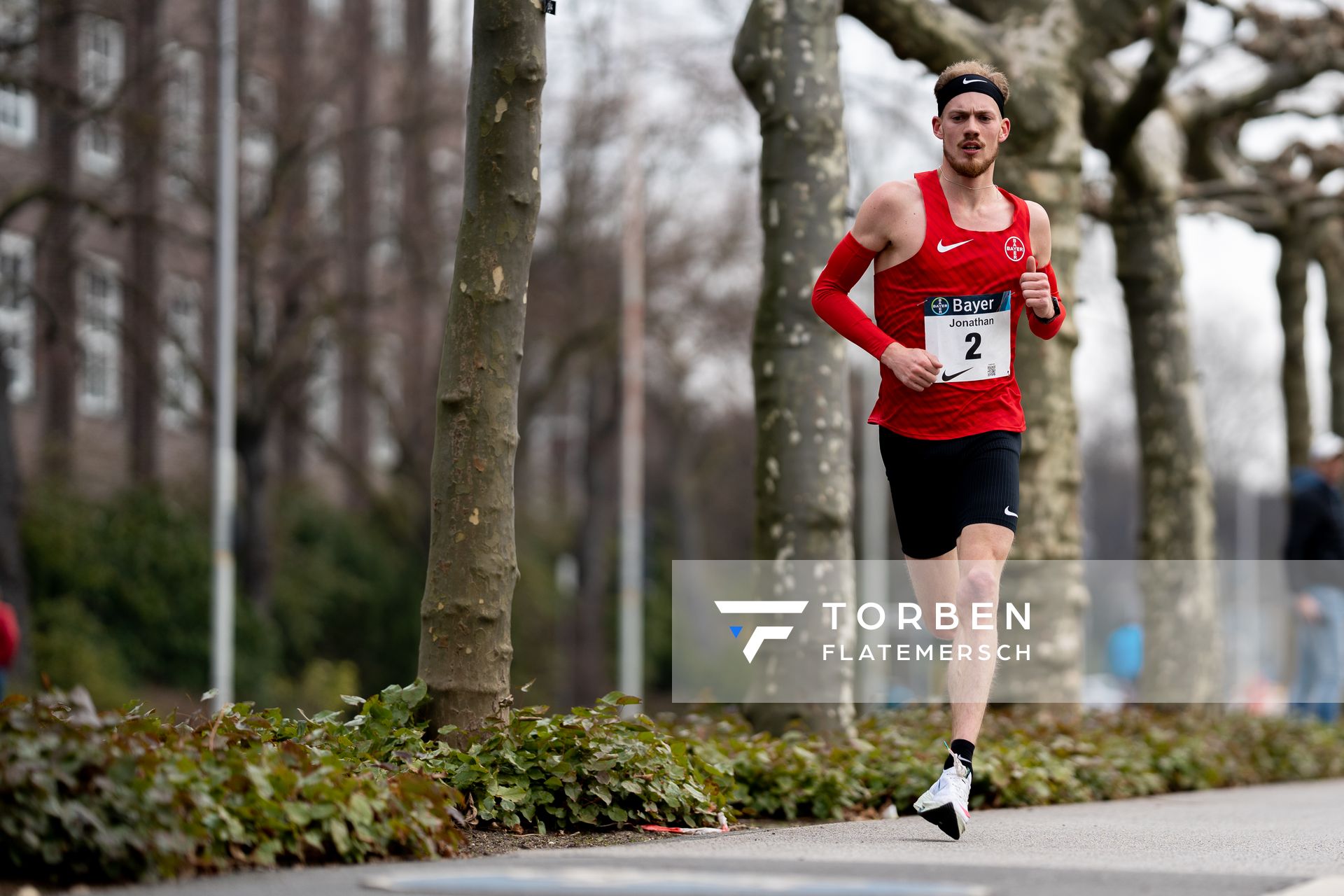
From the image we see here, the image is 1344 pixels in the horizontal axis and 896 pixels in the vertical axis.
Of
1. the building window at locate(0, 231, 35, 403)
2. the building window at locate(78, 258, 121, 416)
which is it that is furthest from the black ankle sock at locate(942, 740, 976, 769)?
the building window at locate(78, 258, 121, 416)

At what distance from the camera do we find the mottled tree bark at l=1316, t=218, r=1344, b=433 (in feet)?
65.4

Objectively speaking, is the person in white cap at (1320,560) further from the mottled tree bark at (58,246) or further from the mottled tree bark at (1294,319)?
the mottled tree bark at (58,246)

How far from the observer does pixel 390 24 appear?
125 ft

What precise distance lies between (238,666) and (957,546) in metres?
23.1

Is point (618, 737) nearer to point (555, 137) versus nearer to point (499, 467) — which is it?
point (499, 467)

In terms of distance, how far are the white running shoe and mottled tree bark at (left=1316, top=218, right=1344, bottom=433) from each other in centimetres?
1488

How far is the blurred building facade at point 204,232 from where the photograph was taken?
84.2ft

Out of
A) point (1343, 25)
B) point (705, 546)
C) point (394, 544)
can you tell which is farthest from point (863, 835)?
point (705, 546)

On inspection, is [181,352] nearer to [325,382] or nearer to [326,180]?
[326,180]

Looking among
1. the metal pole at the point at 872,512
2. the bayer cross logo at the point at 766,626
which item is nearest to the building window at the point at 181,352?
the metal pole at the point at 872,512

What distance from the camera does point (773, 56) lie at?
8.92 meters

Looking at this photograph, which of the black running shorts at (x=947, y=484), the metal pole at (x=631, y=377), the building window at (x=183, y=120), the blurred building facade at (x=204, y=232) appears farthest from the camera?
the metal pole at (x=631, y=377)

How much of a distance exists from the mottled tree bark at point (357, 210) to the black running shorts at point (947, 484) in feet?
76.6

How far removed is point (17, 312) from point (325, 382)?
7.59 metres
